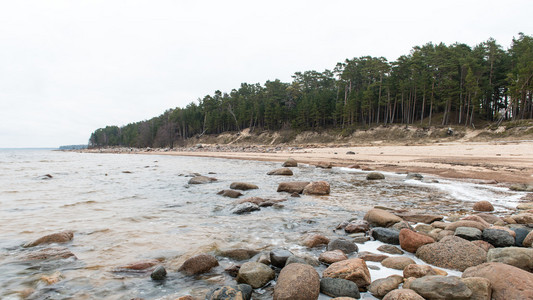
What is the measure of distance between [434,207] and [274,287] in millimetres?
6402

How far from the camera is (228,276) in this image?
4059mm

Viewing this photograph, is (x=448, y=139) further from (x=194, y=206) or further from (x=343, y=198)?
(x=194, y=206)

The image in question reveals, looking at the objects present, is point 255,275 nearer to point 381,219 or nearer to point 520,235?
point 381,219

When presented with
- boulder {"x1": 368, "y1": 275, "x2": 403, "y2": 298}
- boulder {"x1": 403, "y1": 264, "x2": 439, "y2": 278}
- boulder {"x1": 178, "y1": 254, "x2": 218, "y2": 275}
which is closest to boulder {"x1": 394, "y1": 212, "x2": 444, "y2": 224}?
boulder {"x1": 403, "y1": 264, "x2": 439, "y2": 278}

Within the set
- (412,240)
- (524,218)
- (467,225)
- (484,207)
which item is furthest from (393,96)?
(412,240)

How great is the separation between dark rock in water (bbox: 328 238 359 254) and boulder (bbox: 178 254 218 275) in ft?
7.00

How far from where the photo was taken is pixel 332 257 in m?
4.33

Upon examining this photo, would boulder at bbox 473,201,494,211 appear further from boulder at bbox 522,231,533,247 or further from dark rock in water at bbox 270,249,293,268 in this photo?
dark rock in water at bbox 270,249,293,268

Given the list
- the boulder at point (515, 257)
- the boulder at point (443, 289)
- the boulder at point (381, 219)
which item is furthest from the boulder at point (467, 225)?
the boulder at point (443, 289)

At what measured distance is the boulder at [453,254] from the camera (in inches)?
156

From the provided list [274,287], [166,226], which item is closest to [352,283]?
[274,287]

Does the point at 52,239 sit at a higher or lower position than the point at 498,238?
lower

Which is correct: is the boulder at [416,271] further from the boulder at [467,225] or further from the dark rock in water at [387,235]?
the boulder at [467,225]

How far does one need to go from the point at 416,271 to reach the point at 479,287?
700mm
